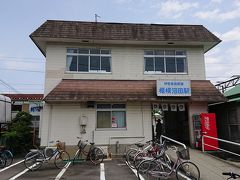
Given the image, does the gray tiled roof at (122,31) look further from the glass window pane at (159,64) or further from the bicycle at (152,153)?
the bicycle at (152,153)

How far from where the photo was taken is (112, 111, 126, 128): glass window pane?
47.3ft

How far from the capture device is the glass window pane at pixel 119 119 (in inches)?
567

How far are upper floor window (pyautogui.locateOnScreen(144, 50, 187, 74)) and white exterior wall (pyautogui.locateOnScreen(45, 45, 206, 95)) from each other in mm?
311

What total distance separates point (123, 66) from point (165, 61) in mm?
2619

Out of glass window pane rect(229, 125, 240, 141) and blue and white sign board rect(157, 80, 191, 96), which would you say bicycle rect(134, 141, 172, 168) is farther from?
glass window pane rect(229, 125, 240, 141)

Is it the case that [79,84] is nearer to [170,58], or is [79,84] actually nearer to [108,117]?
[108,117]

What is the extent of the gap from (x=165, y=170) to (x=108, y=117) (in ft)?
21.4

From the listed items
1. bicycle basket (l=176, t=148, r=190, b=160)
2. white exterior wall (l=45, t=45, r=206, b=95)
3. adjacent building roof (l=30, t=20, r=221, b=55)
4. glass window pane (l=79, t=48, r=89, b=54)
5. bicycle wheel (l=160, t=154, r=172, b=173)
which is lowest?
bicycle wheel (l=160, t=154, r=172, b=173)

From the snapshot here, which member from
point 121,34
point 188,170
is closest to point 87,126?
point 121,34

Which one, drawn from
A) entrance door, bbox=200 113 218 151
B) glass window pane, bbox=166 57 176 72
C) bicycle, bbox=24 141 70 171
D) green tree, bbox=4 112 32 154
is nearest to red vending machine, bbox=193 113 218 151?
entrance door, bbox=200 113 218 151

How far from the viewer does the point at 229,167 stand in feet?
33.0

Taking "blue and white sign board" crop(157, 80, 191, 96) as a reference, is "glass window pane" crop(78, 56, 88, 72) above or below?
above

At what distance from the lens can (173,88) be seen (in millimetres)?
13938

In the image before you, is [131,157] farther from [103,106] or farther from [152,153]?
[103,106]
